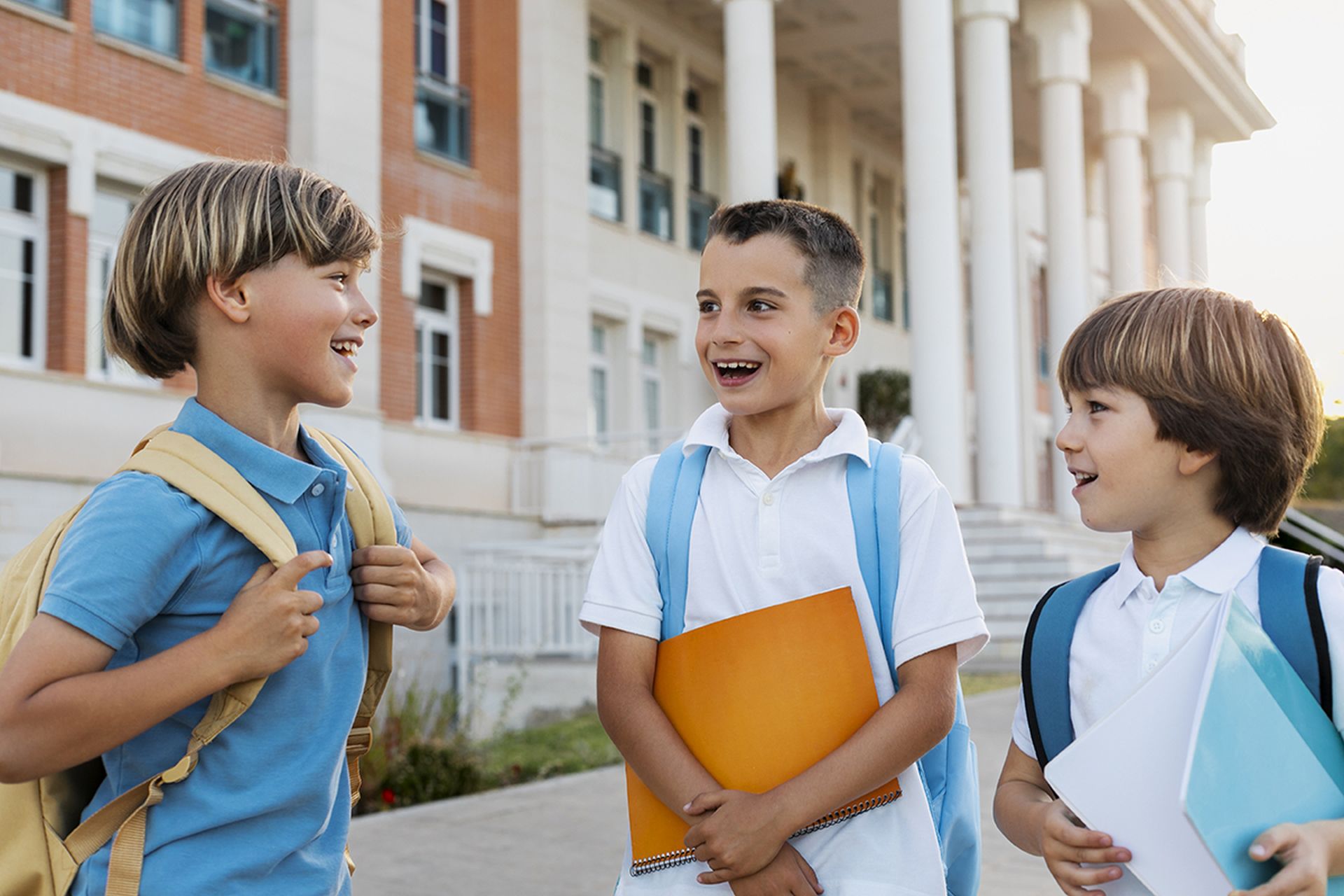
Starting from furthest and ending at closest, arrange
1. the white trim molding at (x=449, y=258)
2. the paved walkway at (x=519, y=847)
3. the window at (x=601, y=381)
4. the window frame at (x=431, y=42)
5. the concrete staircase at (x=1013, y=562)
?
the window at (x=601, y=381)
the window frame at (x=431, y=42)
the white trim molding at (x=449, y=258)
the concrete staircase at (x=1013, y=562)
the paved walkway at (x=519, y=847)

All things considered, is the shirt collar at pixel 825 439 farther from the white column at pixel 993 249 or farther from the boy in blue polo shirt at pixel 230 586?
the white column at pixel 993 249

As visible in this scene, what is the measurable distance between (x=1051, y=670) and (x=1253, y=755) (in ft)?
1.66

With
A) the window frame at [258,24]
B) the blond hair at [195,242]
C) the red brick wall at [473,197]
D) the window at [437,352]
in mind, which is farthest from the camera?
the window at [437,352]

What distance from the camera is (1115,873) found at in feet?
5.96

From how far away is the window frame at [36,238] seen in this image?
11.1 m

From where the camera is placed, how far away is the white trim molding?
1481 cm

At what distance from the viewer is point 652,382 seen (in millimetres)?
19578

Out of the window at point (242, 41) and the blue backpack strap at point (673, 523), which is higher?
the window at point (242, 41)

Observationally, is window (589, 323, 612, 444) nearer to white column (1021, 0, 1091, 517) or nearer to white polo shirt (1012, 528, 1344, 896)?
white column (1021, 0, 1091, 517)

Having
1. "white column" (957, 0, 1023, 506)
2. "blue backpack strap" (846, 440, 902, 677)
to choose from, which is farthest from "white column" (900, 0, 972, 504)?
"blue backpack strap" (846, 440, 902, 677)

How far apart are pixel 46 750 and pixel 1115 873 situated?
1.34 m

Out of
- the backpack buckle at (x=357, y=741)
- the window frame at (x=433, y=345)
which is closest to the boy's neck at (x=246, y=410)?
the backpack buckle at (x=357, y=741)

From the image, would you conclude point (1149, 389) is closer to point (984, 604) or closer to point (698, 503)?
point (698, 503)

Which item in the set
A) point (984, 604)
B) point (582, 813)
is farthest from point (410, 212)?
point (582, 813)
